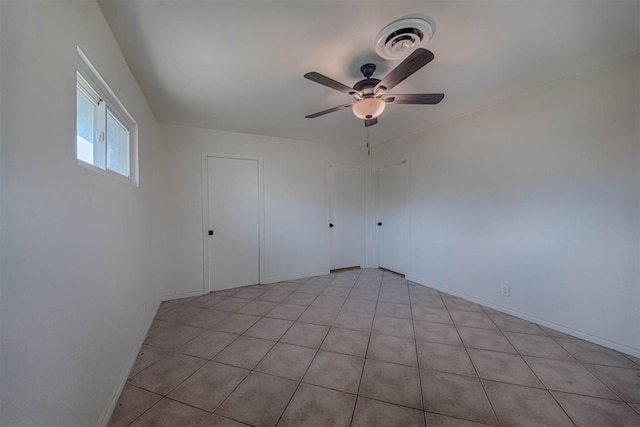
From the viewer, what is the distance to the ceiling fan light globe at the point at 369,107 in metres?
1.92

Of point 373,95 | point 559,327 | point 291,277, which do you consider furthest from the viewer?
point 291,277

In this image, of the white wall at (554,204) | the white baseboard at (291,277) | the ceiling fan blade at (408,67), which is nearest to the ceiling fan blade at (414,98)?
the ceiling fan blade at (408,67)

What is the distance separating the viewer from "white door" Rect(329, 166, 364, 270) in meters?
4.46

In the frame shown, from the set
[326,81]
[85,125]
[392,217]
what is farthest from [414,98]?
[392,217]

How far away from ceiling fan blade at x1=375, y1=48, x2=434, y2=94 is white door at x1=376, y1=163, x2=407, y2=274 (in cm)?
240

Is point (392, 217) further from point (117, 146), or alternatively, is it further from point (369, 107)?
point (117, 146)

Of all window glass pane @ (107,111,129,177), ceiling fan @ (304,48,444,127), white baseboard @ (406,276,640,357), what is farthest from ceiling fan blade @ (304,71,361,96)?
white baseboard @ (406,276,640,357)

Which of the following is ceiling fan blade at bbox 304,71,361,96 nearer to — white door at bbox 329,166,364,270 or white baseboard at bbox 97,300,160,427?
white baseboard at bbox 97,300,160,427

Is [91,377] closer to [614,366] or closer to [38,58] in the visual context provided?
[38,58]

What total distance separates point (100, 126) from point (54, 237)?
0.96 metres

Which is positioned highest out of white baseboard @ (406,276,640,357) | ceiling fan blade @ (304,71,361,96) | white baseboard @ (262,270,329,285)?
ceiling fan blade @ (304,71,361,96)

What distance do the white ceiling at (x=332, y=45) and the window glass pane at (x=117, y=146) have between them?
1.61 feet

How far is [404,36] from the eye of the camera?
60.2 inches

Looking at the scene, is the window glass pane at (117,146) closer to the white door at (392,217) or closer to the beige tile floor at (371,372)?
the beige tile floor at (371,372)
